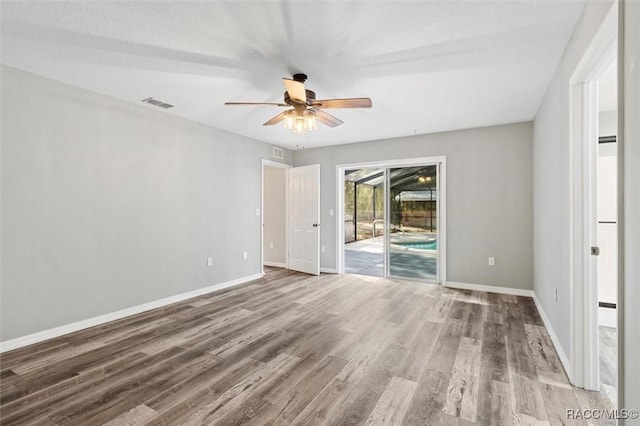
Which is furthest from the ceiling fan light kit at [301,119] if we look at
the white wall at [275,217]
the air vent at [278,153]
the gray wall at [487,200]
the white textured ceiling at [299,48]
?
A: the white wall at [275,217]

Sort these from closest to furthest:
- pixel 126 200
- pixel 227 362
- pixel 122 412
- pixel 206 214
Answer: pixel 122 412 → pixel 227 362 → pixel 126 200 → pixel 206 214

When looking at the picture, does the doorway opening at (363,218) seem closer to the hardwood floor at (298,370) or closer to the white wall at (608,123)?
the hardwood floor at (298,370)

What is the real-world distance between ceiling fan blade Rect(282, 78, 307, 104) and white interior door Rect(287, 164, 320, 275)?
9.79 ft

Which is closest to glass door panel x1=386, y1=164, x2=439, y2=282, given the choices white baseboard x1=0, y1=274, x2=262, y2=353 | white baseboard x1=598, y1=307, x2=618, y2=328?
white baseboard x1=598, y1=307, x2=618, y2=328

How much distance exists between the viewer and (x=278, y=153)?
593cm

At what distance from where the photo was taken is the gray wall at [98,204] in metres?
2.70

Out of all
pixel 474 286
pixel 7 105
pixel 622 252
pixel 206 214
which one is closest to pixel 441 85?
pixel 622 252

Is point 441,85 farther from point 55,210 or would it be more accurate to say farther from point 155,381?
point 55,210

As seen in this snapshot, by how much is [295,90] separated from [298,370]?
2.26 meters

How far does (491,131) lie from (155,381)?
5.12 meters

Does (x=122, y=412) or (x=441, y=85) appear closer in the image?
(x=122, y=412)

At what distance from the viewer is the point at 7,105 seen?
104 inches

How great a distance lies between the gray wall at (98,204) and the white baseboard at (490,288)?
12.2 feet
